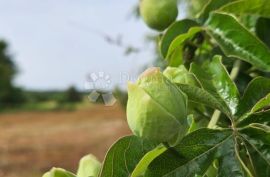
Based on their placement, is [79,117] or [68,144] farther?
[79,117]

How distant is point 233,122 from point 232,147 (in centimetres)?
3

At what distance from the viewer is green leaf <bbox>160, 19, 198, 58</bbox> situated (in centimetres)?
75

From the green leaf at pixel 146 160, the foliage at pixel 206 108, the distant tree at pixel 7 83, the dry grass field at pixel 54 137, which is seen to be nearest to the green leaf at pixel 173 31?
the foliage at pixel 206 108

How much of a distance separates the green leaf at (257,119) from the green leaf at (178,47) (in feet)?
0.61

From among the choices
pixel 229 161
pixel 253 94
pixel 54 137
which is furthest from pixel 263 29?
pixel 54 137

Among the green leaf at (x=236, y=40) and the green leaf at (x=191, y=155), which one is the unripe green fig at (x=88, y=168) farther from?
the green leaf at (x=236, y=40)

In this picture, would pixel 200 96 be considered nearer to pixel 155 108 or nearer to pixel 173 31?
pixel 155 108

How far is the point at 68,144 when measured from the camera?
15539 millimetres

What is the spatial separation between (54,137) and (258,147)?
53.9 ft

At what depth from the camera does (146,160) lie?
519 mm

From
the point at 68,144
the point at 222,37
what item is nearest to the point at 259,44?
the point at 222,37

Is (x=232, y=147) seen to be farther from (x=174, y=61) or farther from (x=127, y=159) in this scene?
(x=174, y=61)

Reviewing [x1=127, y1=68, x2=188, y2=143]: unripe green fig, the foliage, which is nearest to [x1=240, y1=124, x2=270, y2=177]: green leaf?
the foliage

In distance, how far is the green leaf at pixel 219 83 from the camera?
0.61 m
